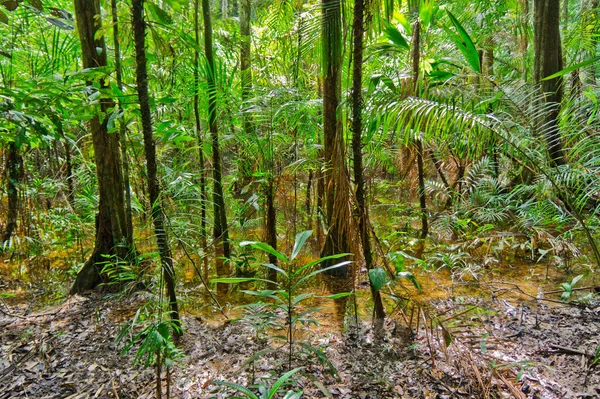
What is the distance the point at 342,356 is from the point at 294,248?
1088mm

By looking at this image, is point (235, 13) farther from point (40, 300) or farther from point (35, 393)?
point (35, 393)

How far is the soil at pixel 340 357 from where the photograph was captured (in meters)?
2.12

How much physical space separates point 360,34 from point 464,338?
207 centimetres

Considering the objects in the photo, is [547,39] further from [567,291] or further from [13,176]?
[13,176]

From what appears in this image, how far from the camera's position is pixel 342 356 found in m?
2.47

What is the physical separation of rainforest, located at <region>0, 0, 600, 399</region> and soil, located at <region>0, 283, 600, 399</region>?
16mm

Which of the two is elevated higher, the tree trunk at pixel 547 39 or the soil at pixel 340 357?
the tree trunk at pixel 547 39

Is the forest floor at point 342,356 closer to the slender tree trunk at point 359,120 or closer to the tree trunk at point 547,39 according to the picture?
the slender tree trunk at point 359,120

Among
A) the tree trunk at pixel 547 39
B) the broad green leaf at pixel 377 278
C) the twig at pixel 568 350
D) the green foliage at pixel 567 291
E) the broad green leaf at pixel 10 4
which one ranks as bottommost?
the twig at pixel 568 350

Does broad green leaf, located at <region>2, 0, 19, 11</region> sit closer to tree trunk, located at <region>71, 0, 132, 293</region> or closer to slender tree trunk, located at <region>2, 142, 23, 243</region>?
tree trunk, located at <region>71, 0, 132, 293</region>

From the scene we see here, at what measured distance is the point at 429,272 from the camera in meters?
4.08

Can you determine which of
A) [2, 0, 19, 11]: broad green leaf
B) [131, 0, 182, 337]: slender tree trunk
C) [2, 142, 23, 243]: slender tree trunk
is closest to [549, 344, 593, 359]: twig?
[131, 0, 182, 337]: slender tree trunk

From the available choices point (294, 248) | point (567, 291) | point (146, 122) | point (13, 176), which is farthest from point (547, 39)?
point (13, 176)

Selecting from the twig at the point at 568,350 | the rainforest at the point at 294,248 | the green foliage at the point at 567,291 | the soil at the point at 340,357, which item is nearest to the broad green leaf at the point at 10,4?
the rainforest at the point at 294,248
